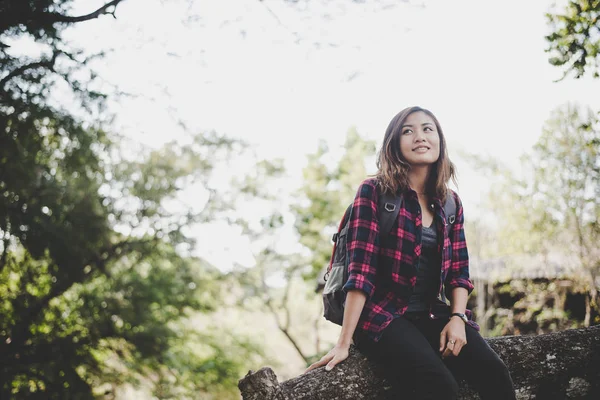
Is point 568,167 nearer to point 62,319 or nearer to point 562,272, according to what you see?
point 562,272

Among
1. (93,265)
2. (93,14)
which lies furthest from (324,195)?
(93,14)

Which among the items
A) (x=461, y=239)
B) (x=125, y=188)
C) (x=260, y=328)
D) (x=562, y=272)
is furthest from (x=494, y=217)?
(x=260, y=328)

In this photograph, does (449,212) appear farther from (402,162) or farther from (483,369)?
(483,369)

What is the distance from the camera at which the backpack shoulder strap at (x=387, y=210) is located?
→ 2.29 metres

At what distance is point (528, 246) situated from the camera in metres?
9.40

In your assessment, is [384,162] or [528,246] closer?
[384,162]

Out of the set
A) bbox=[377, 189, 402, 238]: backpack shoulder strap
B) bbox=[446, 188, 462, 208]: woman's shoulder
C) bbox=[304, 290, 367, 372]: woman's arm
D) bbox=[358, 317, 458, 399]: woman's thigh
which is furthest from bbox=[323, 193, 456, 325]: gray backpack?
bbox=[446, 188, 462, 208]: woman's shoulder

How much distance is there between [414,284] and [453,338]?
316 mm

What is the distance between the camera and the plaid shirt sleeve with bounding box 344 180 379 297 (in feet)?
6.98

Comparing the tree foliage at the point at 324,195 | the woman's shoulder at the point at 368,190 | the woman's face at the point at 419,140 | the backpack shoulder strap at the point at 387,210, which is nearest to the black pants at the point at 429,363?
the backpack shoulder strap at the point at 387,210

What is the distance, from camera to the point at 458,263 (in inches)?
96.2

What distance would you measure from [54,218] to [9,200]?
234cm

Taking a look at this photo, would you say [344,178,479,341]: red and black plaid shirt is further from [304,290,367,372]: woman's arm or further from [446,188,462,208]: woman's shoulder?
[446,188,462,208]: woman's shoulder

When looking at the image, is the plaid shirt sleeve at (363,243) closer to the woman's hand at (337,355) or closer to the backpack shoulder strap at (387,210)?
the backpack shoulder strap at (387,210)
